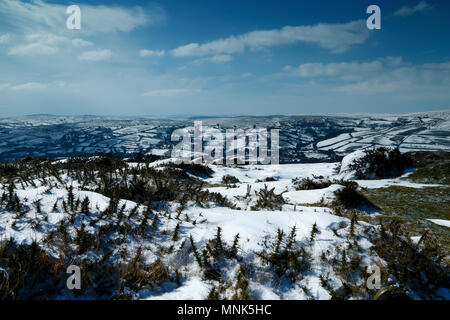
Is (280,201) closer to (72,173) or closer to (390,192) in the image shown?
(390,192)

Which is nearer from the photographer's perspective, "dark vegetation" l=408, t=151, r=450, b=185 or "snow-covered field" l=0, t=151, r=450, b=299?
"snow-covered field" l=0, t=151, r=450, b=299

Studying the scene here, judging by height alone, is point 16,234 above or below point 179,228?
above

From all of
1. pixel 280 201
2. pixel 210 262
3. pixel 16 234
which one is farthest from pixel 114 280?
pixel 280 201

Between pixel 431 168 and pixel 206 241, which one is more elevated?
pixel 431 168

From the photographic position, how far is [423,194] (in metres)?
8.79

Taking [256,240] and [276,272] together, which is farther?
[256,240]

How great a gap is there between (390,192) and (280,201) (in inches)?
A: 192

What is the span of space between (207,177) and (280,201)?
9.06 metres

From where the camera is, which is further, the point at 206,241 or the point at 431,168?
the point at 431,168

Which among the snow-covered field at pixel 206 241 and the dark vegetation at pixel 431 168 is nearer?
the snow-covered field at pixel 206 241
